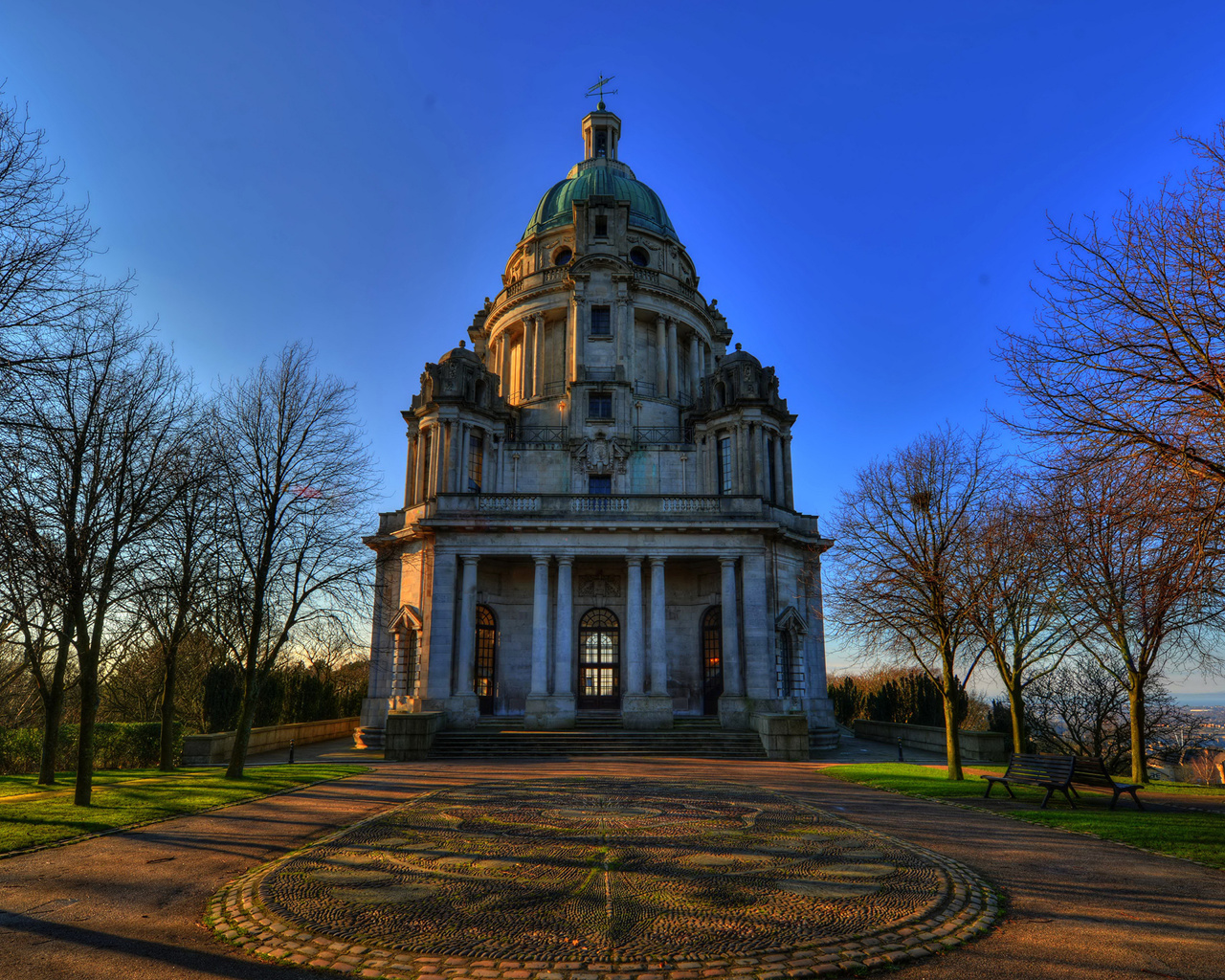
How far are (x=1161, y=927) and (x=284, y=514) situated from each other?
20.3 m

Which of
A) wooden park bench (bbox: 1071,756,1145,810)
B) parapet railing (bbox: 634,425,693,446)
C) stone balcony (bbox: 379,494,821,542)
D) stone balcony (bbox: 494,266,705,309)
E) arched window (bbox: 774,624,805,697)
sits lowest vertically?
wooden park bench (bbox: 1071,756,1145,810)

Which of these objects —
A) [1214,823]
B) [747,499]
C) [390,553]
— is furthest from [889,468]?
[390,553]

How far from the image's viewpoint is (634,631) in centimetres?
2906

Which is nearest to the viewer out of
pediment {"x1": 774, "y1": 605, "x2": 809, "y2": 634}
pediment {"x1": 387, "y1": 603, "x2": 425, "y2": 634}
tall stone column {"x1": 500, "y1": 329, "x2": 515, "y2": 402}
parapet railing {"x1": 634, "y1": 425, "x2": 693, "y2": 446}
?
pediment {"x1": 387, "y1": 603, "x2": 425, "y2": 634}

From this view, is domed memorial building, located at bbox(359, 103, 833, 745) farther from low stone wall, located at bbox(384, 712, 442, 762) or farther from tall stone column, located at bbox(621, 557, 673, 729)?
low stone wall, located at bbox(384, 712, 442, 762)

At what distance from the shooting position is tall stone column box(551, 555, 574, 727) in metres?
27.5

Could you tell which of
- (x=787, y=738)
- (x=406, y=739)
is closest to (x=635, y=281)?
(x=787, y=738)

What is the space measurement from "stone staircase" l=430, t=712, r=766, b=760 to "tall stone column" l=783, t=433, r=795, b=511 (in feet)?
43.2

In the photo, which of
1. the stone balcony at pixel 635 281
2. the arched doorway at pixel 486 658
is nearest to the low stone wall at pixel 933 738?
the arched doorway at pixel 486 658

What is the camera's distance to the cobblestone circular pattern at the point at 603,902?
607cm

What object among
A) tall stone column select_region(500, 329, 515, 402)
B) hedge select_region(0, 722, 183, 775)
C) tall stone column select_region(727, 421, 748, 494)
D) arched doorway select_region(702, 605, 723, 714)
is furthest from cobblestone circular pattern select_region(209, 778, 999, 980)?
tall stone column select_region(500, 329, 515, 402)

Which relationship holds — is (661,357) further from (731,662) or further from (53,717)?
(53,717)

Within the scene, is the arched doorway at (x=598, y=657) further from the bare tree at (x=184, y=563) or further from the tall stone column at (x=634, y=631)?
the bare tree at (x=184, y=563)

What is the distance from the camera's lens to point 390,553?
34000 millimetres
